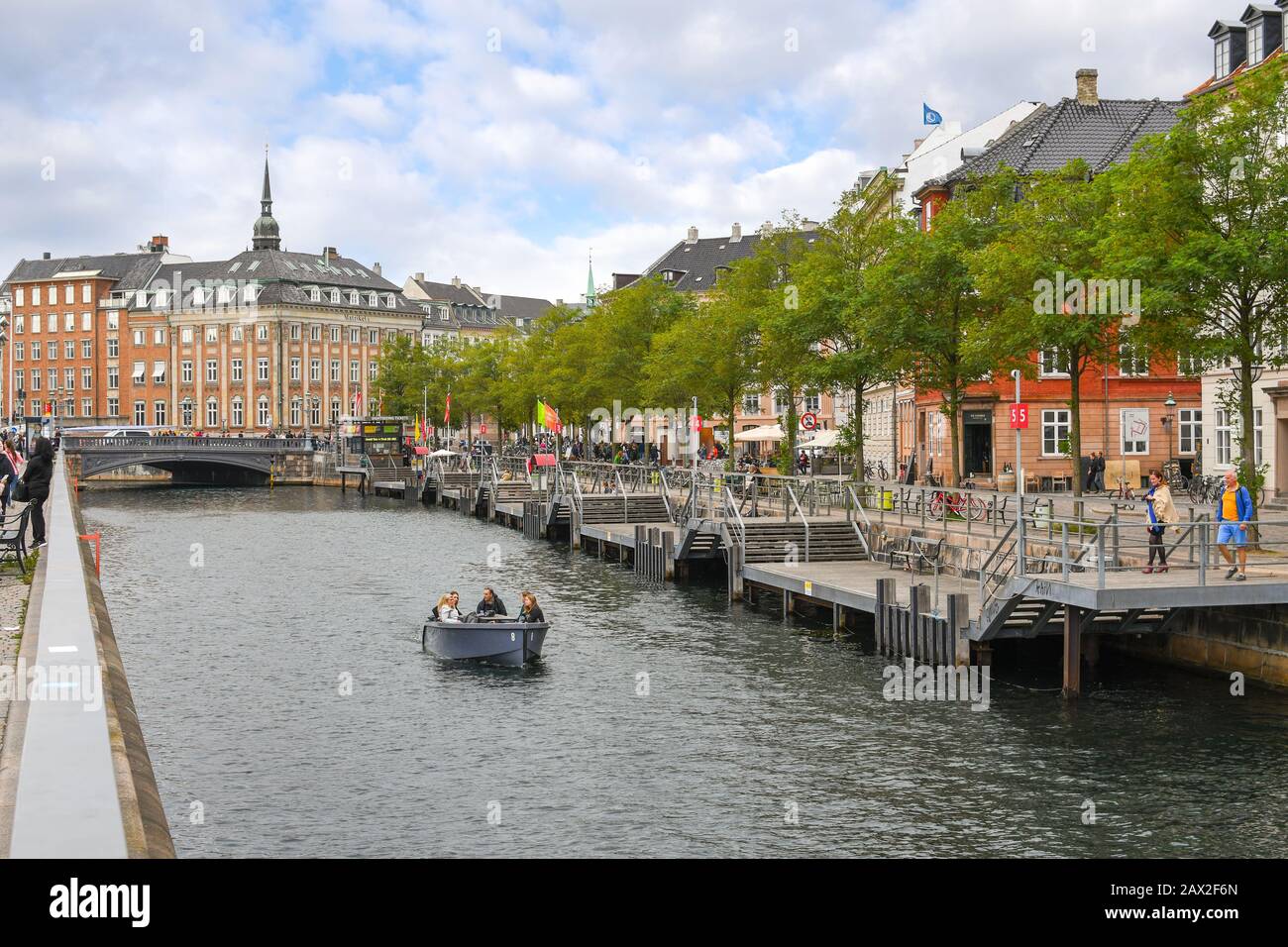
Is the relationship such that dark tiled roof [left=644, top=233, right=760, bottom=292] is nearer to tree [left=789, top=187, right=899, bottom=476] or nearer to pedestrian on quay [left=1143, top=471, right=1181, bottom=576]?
tree [left=789, top=187, right=899, bottom=476]

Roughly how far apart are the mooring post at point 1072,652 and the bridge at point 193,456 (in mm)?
97288

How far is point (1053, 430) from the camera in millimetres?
63906

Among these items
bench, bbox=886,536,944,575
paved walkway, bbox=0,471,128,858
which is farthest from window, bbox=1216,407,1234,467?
paved walkway, bbox=0,471,128,858

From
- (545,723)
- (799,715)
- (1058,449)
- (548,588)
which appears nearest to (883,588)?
(799,715)

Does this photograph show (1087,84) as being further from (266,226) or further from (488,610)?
(266,226)

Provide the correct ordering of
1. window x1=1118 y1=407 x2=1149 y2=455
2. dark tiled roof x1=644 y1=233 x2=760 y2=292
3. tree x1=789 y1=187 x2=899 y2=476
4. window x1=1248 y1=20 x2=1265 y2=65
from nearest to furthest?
tree x1=789 y1=187 x2=899 y2=476 → window x1=1248 y1=20 x2=1265 y2=65 → window x1=1118 y1=407 x2=1149 y2=455 → dark tiled roof x1=644 y1=233 x2=760 y2=292

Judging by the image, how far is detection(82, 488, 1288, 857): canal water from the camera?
19484 millimetres

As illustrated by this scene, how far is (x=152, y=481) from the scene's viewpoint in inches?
5295

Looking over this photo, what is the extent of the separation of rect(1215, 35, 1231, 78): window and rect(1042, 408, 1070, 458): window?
15269 millimetres
